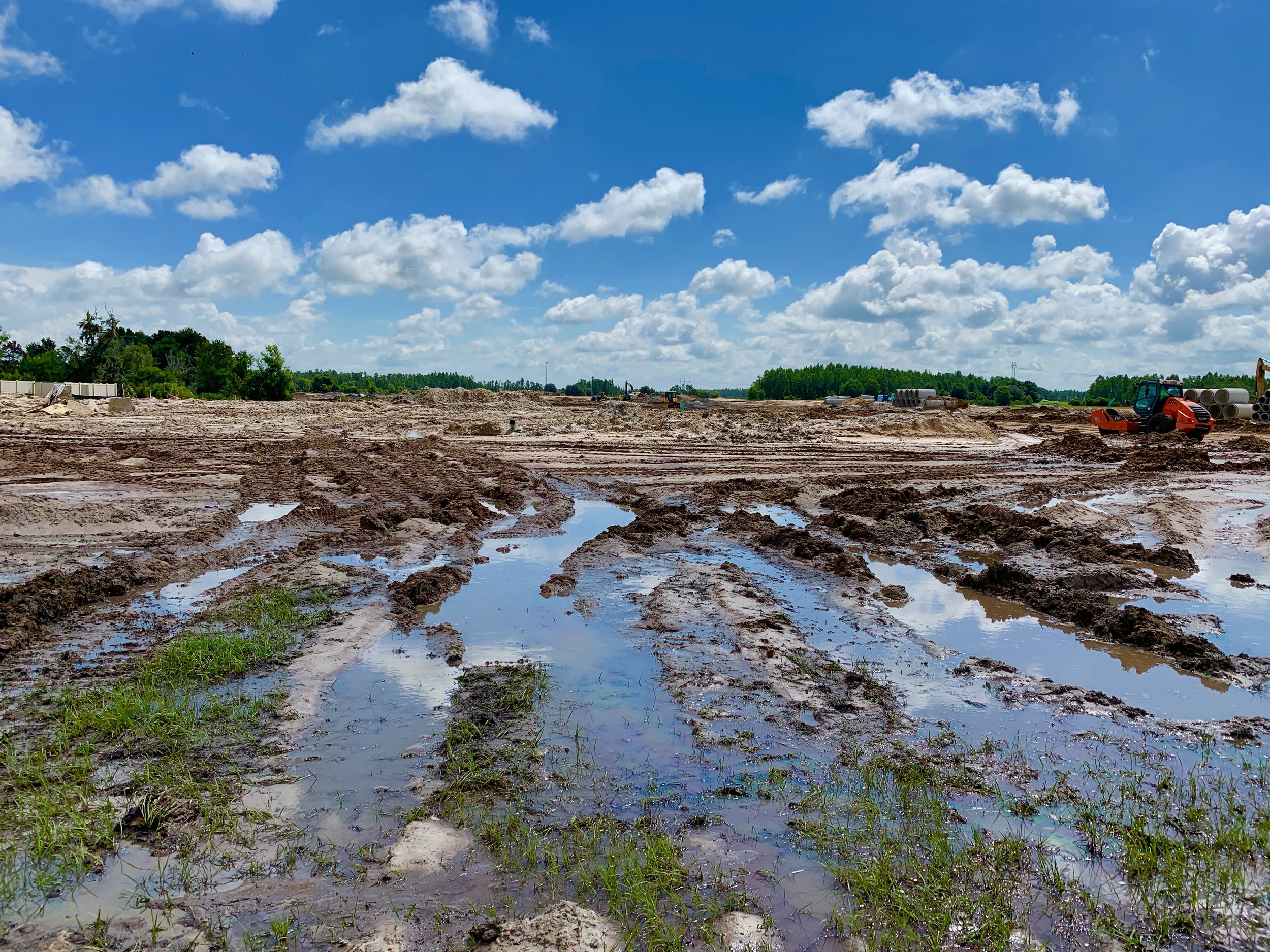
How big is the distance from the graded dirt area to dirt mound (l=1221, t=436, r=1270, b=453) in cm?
1808

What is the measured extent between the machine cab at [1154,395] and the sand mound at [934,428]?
6.44 m

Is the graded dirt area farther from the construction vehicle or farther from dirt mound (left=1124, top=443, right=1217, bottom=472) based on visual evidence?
the construction vehicle

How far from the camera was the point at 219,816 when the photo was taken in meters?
4.75

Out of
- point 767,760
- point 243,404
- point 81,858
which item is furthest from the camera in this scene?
point 243,404

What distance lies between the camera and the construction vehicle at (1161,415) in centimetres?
3347

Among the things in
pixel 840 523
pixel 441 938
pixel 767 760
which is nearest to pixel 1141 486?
pixel 840 523

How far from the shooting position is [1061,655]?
27.3ft

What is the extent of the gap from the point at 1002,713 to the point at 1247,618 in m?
5.09

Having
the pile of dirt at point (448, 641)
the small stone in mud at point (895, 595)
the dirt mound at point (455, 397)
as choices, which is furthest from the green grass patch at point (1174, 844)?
the dirt mound at point (455, 397)

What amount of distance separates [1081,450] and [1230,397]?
21.4 m

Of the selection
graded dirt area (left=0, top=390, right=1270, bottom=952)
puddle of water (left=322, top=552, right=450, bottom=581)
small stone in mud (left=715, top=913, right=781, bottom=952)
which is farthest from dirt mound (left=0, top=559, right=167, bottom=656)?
small stone in mud (left=715, top=913, right=781, bottom=952)

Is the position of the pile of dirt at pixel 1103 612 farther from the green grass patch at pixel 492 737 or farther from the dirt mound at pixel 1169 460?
the dirt mound at pixel 1169 460

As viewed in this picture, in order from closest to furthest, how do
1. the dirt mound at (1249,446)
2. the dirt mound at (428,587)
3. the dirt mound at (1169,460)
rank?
the dirt mound at (428,587) < the dirt mound at (1169,460) < the dirt mound at (1249,446)

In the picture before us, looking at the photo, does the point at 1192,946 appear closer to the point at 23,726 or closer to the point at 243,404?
the point at 23,726
